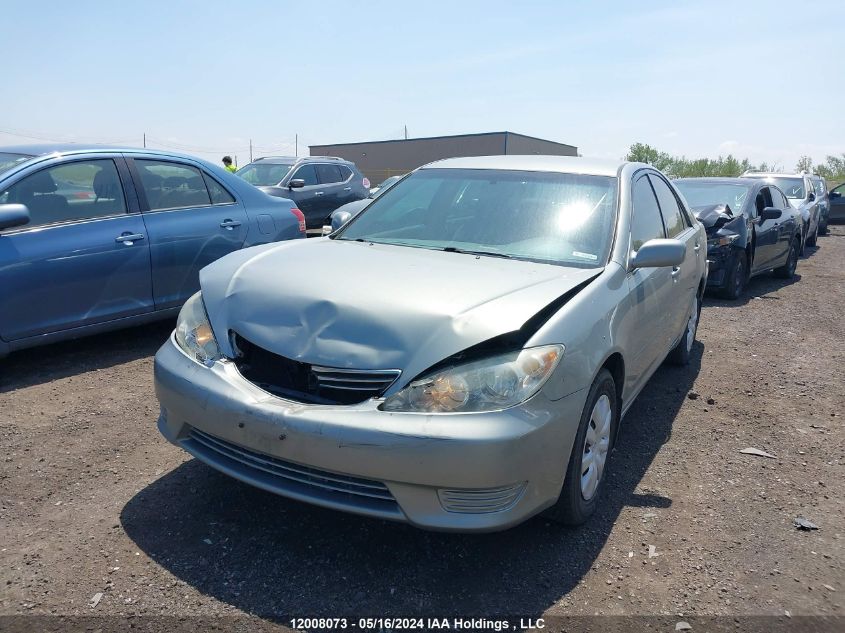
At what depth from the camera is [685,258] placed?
4.37 meters

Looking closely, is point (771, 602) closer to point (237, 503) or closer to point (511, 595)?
point (511, 595)

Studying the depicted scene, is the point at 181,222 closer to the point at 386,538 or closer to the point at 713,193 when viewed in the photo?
the point at 386,538

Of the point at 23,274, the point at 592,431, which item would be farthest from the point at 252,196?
the point at 592,431

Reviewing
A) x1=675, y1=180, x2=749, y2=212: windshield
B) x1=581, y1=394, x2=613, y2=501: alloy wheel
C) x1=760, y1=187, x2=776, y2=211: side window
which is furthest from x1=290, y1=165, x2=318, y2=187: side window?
x1=581, y1=394, x2=613, y2=501: alloy wheel

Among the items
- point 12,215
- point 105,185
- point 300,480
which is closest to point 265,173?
point 105,185

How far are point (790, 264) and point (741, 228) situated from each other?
2.81 meters

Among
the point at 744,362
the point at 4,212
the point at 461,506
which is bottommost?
the point at 744,362

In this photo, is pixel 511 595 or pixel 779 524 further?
pixel 779 524

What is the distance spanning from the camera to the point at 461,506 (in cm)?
248

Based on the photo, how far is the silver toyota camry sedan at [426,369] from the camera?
2436mm

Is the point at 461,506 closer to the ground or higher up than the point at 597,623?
higher up

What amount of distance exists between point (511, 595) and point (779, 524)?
149 centimetres

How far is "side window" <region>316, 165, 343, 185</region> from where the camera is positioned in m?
13.5

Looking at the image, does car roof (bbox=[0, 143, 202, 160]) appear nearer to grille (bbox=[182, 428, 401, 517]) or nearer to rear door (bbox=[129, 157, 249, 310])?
rear door (bbox=[129, 157, 249, 310])
